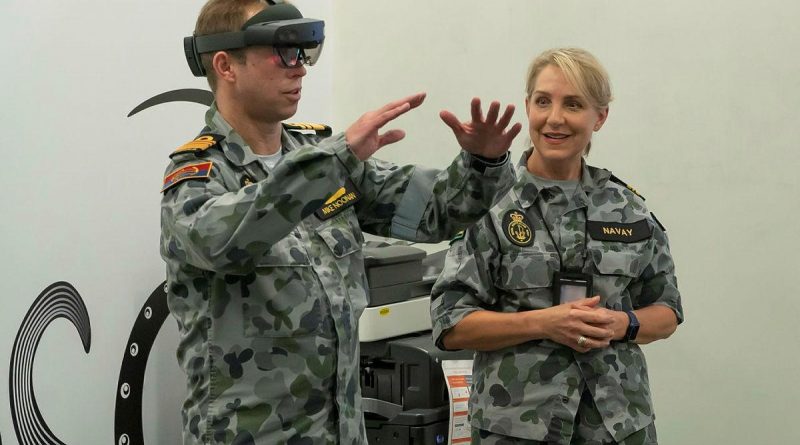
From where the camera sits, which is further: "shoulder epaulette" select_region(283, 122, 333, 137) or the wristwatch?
the wristwatch

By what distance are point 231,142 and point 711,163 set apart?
6.89 ft

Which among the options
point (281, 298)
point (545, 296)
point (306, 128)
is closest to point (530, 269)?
point (545, 296)

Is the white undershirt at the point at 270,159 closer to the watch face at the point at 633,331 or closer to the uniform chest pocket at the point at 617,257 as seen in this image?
the uniform chest pocket at the point at 617,257

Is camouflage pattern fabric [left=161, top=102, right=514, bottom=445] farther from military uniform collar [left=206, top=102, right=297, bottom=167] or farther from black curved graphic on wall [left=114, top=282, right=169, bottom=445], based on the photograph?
black curved graphic on wall [left=114, top=282, right=169, bottom=445]

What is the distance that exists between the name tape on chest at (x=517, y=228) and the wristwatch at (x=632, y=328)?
264 mm

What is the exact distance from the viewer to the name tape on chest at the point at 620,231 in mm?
2213

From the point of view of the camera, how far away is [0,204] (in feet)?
7.94

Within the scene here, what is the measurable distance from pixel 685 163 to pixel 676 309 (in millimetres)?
1257

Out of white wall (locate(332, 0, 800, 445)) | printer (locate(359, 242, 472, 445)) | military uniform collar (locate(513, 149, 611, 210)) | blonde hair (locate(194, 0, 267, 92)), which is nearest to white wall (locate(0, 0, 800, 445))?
white wall (locate(332, 0, 800, 445))

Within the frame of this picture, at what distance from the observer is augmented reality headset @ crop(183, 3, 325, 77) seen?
174 cm

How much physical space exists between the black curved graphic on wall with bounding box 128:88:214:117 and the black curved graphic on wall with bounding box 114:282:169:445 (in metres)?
0.52

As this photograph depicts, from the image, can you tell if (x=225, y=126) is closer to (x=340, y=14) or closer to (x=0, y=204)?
(x=0, y=204)

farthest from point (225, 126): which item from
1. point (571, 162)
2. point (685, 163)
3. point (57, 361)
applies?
point (685, 163)

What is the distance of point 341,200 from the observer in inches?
69.0
